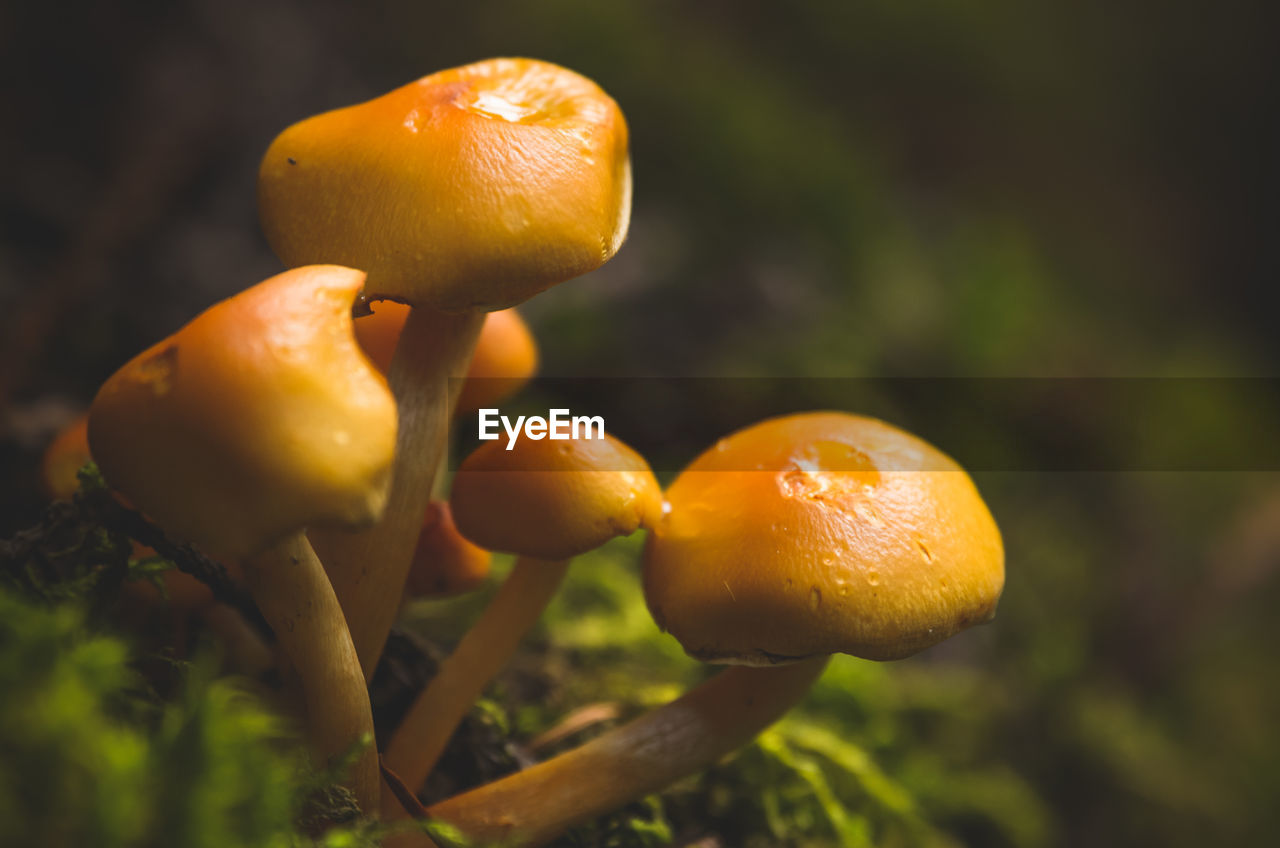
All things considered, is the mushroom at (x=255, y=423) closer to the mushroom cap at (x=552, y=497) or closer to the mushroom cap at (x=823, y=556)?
the mushroom cap at (x=552, y=497)

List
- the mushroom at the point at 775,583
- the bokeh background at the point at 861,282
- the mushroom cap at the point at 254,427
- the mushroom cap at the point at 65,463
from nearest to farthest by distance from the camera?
the mushroom cap at the point at 254,427 < the mushroom at the point at 775,583 < the mushroom cap at the point at 65,463 < the bokeh background at the point at 861,282

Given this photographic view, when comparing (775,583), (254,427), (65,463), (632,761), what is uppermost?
(254,427)

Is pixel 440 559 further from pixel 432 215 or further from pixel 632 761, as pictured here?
pixel 432 215

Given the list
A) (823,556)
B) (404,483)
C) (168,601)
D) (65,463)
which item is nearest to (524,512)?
(404,483)

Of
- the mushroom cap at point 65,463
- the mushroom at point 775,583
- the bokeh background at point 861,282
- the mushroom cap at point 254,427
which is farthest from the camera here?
the bokeh background at point 861,282

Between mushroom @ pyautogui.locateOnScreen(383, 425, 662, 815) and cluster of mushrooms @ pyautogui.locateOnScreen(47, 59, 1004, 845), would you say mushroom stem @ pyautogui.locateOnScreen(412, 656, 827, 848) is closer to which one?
cluster of mushrooms @ pyautogui.locateOnScreen(47, 59, 1004, 845)

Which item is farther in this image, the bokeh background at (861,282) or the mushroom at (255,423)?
the bokeh background at (861,282)

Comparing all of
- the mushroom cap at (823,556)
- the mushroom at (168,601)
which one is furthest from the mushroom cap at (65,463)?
the mushroom cap at (823,556)
